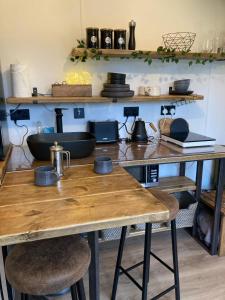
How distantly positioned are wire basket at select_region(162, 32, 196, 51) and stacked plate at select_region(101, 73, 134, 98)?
0.55 metres

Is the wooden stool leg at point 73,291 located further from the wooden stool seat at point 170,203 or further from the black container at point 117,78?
the black container at point 117,78

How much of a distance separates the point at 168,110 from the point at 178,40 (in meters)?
0.62

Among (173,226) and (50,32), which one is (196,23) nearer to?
(50,32)

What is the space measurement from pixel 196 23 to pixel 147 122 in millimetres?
991

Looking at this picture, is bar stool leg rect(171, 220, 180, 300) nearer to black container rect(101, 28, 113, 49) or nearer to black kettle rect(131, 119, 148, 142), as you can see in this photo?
black kettle rect(131, 119, 148, 142)

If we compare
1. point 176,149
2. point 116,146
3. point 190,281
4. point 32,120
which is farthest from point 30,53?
point 190,281

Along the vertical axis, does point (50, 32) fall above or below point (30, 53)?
above

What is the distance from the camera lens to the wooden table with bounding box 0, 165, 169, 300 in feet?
3.04

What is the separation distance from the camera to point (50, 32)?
206 cm

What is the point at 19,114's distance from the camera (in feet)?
7.00

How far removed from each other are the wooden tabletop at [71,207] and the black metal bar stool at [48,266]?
0.57 ft

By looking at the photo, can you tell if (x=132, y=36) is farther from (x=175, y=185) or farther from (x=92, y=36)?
(x=175, y=185)

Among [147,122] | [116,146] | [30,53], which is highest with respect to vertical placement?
[30,53]

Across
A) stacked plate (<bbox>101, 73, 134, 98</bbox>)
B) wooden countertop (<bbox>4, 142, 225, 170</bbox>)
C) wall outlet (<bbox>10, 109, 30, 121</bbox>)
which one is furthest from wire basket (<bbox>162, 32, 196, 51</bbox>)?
wall outlet (<bbox>10, 109, 30, 121</bbox>)
